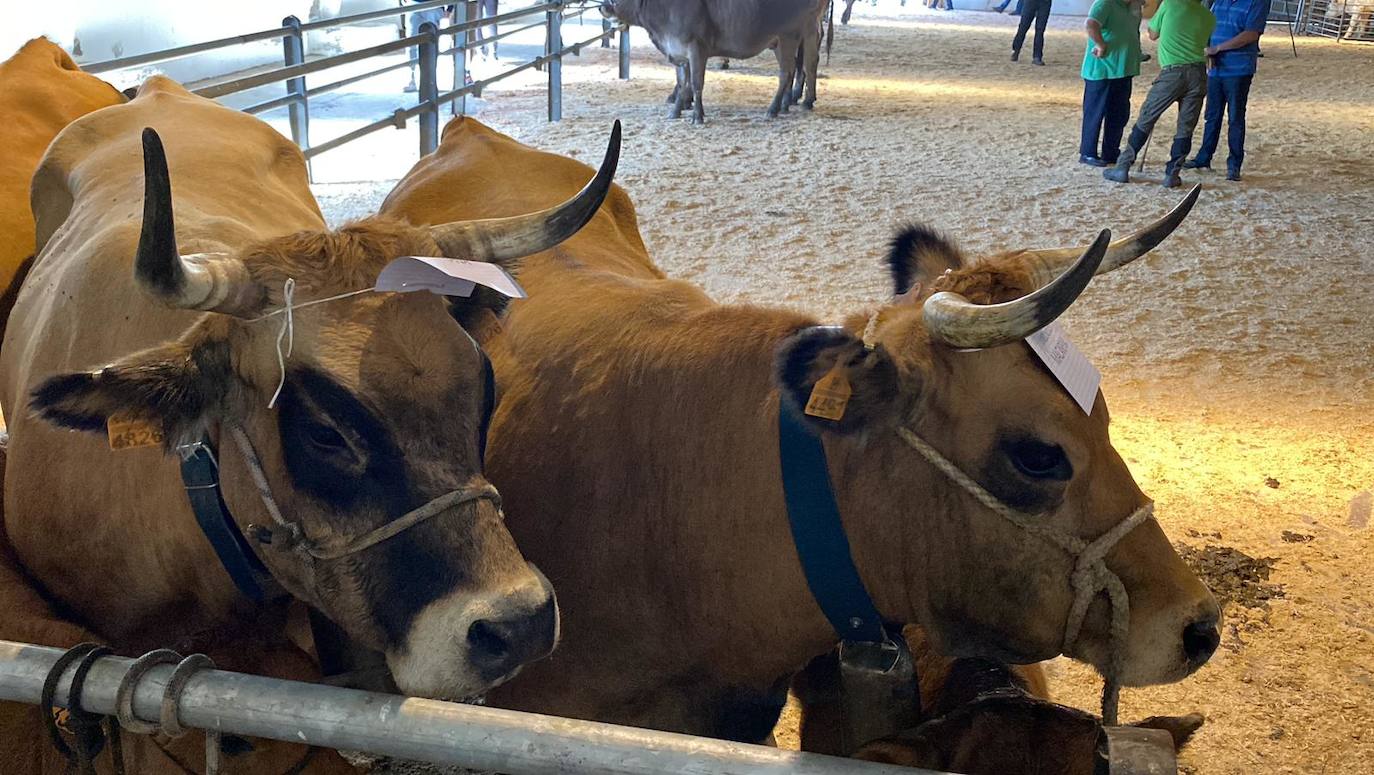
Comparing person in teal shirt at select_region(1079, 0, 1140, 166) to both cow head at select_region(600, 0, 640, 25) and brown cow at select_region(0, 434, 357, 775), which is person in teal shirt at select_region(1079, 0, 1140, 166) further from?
brown cow at select_region(0, 434, 357, 775)

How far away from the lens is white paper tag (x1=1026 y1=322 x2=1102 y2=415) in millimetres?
1826

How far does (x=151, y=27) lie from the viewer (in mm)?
10492

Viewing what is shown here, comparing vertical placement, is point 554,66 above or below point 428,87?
below

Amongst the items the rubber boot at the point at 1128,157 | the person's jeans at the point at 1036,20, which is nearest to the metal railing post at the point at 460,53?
the rubber boot at the point at 1128,157

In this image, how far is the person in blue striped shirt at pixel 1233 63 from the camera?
8.94 meters

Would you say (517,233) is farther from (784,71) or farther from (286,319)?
(784,71)

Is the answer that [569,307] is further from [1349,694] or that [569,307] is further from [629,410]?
[1349,694]

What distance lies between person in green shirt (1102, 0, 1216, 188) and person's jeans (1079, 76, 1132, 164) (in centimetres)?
54

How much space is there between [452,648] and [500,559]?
6.2 inches

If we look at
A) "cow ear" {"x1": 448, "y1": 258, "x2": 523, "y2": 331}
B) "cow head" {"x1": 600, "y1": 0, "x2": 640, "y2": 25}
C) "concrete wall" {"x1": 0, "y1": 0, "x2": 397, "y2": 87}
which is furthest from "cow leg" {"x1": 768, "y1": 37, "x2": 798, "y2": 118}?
"cow ear" {"x1": 448, "y1": 258, "x2": 523, "y2": 331}

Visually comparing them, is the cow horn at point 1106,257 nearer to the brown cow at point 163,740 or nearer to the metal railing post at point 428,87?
the brown cow at point 163,740

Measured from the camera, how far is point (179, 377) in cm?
180

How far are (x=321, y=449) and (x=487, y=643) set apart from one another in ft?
1.32

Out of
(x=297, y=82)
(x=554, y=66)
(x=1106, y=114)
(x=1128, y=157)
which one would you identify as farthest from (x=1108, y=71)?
(x=297, y=82)
